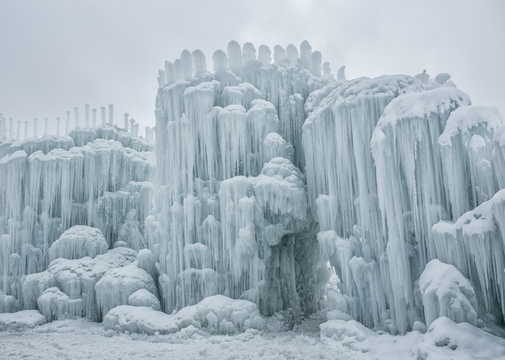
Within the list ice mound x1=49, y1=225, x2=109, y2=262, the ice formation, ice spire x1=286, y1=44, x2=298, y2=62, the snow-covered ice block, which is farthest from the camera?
ice spire x1=286, y1=44, x2=298, y2=62

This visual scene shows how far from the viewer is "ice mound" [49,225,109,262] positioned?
16.2 metres

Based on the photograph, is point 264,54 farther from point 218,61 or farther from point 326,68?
point 326,68

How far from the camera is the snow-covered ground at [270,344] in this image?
23.1ft

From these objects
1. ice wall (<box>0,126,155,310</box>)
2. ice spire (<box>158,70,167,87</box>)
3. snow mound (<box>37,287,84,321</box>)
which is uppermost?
ice spire (<box>158,70,167,87</box>)

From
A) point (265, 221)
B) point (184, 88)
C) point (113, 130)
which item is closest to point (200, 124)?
point (184, 88)

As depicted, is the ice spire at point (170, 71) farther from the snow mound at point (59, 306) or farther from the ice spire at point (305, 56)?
the snow mound at point (59, 306)

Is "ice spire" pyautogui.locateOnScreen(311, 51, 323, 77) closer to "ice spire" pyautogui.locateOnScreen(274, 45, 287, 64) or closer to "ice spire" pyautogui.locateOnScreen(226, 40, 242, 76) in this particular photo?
"ice spire" pyautogui.locateOnScreen(274, 45, 287, 64)

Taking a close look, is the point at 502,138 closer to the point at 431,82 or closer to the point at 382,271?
the point at 382,271

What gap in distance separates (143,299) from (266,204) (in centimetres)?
550

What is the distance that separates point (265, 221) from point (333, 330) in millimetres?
4301

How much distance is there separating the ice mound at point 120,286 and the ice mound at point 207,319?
46.1 inches

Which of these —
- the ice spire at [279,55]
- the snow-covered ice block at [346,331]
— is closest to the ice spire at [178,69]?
the ice spire at [279,55]

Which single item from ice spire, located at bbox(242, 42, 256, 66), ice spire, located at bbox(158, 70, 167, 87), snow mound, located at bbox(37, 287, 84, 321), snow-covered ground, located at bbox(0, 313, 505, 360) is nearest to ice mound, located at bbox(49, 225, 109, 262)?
snow mound, located at bbox(37, 287, 84, 321)

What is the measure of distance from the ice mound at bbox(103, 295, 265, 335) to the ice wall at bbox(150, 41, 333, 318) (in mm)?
774
